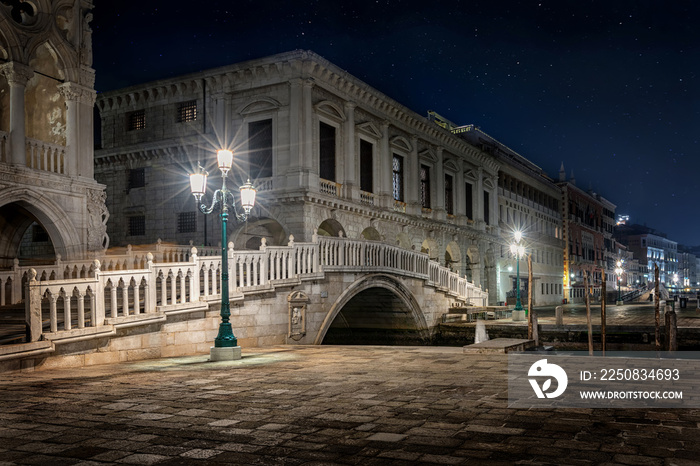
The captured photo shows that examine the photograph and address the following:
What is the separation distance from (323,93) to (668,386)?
21.1 m

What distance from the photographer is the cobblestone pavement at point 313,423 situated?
15.3 feet

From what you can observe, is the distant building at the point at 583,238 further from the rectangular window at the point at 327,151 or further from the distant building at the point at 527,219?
the rectangular window at the point at 327,151

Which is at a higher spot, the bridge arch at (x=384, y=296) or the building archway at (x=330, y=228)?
the building archway at (x=330, y=228)

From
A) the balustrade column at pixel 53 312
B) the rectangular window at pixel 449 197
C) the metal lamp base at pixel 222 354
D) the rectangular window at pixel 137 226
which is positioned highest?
the rectangular window at pixel 449 197

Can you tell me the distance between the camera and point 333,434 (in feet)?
17.5

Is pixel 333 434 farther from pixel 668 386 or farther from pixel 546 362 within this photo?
pixel 546 362

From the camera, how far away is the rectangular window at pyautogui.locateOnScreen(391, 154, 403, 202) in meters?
32.2

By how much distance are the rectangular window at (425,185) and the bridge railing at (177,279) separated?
938cm

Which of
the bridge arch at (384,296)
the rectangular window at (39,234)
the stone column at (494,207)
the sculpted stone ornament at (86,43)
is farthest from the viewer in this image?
the stone column at (494,207)

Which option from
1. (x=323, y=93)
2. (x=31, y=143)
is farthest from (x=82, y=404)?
(x=323, y=93)

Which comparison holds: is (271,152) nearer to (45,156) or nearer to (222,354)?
(45,156)

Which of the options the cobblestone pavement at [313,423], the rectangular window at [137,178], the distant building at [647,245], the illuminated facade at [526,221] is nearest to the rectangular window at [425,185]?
the illuminated facade at [526,221]

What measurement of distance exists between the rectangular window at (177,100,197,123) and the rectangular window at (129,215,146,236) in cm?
516

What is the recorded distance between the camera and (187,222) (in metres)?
27.6
